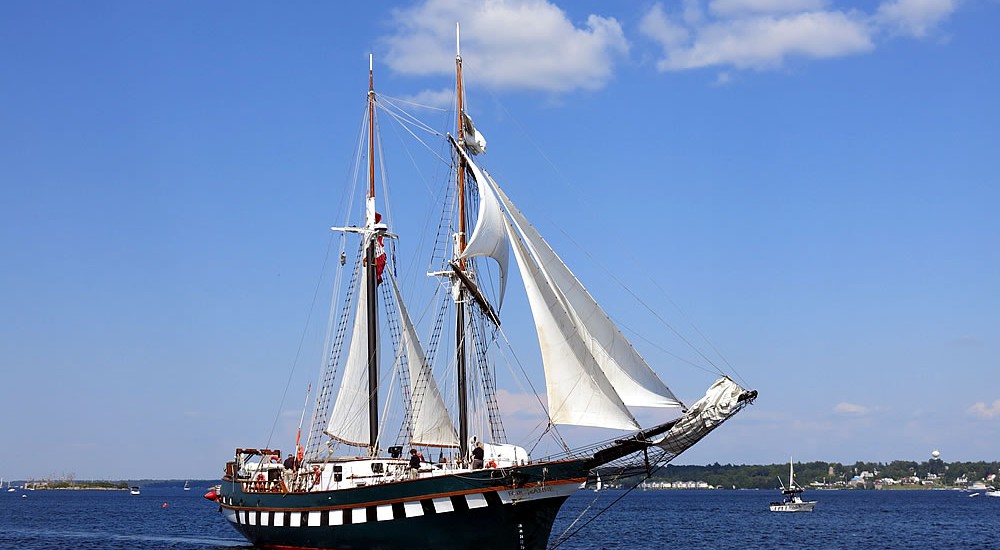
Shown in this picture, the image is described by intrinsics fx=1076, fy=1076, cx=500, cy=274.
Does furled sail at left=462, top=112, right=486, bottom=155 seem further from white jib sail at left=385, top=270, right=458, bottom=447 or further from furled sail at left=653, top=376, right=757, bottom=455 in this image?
furled sail at left=653, top=376, right=757, bottom=455

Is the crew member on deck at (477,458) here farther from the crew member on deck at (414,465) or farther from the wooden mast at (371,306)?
the wooden mast at (371,306)

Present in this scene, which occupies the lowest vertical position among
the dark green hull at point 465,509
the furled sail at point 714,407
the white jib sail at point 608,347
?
the dark green hull at point 465,509

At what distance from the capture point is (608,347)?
38906mm

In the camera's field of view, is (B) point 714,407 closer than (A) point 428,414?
Yes

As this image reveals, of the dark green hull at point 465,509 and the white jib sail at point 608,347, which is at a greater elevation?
the white jib sail at point 608,347

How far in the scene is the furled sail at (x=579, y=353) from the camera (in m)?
38.3

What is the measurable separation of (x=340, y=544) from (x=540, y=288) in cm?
1351

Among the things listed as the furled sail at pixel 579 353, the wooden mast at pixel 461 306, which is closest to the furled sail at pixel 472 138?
the wooden mast at pixel 461 306

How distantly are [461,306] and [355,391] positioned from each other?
11.4 metres

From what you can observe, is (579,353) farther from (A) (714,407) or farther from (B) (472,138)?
(B) (472,138)

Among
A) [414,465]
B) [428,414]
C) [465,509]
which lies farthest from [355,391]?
[465,509]

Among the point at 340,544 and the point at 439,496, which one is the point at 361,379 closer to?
the point at 340,544

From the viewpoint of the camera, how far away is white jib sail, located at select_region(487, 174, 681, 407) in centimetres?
3825

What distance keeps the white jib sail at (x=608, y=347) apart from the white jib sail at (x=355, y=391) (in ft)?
55.9
